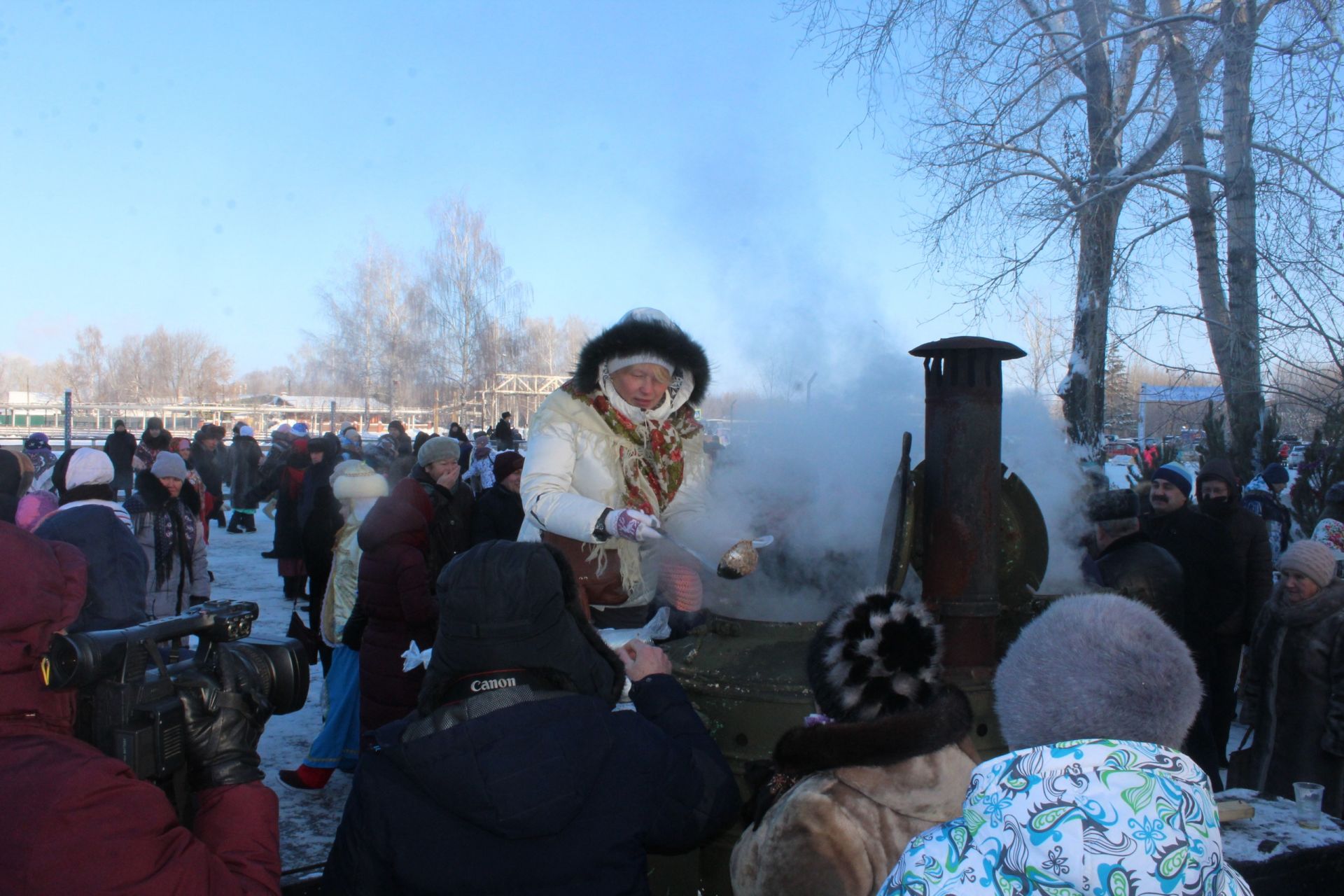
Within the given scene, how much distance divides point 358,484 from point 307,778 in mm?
1569

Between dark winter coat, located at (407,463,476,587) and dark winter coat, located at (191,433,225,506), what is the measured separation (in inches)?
403

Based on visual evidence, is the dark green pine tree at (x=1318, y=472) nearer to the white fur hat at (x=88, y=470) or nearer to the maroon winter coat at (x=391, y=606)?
the maroon winter coat at (x=391, y=606)

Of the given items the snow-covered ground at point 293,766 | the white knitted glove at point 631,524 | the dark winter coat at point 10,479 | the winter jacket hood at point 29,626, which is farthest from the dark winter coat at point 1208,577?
the dark winter coat at point 10,479

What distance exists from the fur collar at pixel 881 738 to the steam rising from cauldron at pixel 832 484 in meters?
1.35

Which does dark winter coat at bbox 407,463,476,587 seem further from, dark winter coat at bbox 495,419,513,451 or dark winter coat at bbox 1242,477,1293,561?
dark winter coat at bbox 495,419,513,451

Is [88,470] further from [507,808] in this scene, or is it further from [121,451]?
[121,451]

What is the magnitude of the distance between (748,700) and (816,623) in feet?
1.18

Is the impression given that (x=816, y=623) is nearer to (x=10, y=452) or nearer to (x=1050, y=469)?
(x=1050, y=469)

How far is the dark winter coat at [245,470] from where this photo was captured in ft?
47.8

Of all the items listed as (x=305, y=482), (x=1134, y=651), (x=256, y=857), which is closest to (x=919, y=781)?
(x=1134, y=651)

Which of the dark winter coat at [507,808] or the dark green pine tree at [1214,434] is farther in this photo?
the dark green pine tree at [1214,434]

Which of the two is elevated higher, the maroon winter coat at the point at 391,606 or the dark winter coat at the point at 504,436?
the dark winter coat at the point at 504,436

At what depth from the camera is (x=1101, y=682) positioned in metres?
1.30

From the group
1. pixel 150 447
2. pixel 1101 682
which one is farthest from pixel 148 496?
pixel 150 447
